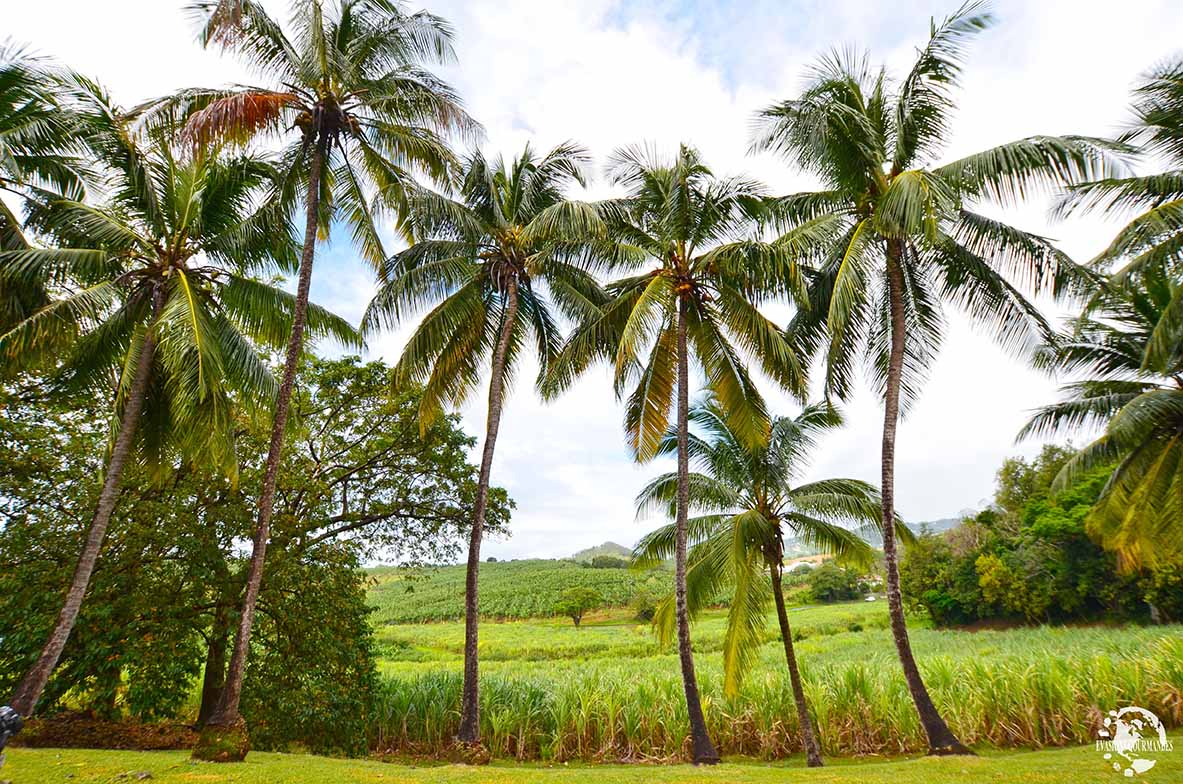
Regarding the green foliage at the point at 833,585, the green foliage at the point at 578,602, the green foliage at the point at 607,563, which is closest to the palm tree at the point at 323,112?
the green foliage at the point at 578,602

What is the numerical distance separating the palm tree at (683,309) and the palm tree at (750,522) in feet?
3.25

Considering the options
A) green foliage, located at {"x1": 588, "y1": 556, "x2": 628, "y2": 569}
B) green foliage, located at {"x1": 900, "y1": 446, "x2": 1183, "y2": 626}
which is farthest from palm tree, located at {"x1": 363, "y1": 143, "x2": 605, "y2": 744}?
green foliage, located at {"x1": 588, "y1": 556, "x2": 628, "y2": 569}

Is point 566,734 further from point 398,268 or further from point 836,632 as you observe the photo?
point 836,632

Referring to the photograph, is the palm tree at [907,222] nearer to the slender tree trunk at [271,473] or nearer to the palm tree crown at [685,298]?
the palm tree crown at [685,298]

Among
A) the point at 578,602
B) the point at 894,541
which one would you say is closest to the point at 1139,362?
the point at 894,541

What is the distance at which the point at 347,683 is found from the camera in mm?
12961

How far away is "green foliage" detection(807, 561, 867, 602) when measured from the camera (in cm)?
6456

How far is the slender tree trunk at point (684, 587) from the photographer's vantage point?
1040 centimetres

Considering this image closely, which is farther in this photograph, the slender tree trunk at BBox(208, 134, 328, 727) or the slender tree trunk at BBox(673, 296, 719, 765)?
the slender tree trunk at BBox(673, 296, 719, 765)

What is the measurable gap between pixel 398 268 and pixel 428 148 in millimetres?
3246

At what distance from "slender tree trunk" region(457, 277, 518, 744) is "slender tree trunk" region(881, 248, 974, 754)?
716 cm

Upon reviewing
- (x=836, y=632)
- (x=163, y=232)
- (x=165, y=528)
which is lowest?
(x=836, y=632)

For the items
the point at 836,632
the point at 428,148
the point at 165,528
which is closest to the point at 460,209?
the point at 428,148

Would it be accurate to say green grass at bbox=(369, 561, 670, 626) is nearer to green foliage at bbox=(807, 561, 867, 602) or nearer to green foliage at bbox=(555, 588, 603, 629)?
green foliage at bbox=(555, 588, 603, 629)
